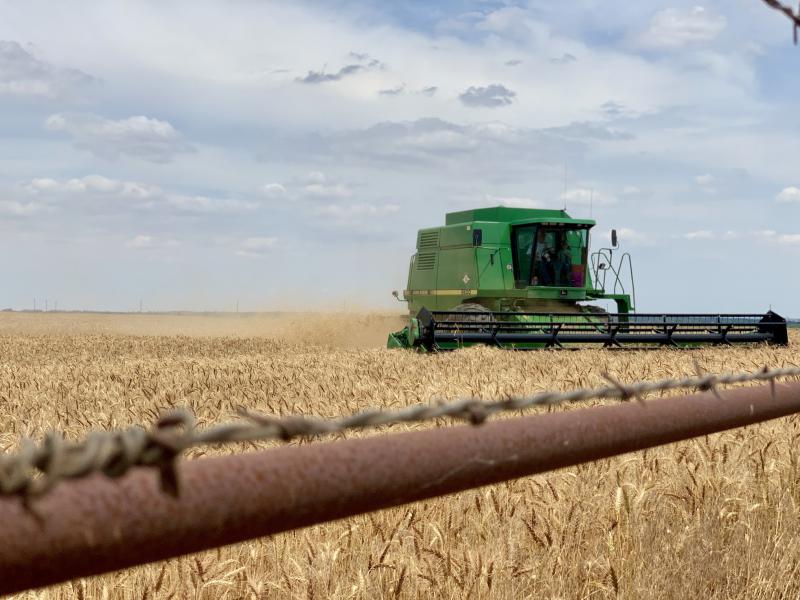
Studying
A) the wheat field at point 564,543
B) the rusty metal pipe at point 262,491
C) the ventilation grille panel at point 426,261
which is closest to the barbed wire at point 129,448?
the rusty metal pipe at point 262,491

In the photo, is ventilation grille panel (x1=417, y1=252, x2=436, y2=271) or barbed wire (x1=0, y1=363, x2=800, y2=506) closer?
barbed wire (x1=0, y1=363, x2=800, y2=506)

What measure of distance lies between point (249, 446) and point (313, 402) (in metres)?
2.34

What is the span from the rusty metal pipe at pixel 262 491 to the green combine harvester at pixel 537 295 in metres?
13.8

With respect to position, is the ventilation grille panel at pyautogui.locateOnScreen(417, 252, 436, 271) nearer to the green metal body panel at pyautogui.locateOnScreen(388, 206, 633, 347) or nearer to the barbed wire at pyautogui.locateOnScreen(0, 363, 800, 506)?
the green metal body panel at pyautogui.locateOnScreen(388, 206, 633, 347)

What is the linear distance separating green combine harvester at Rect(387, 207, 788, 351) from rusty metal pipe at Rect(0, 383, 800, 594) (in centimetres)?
1380

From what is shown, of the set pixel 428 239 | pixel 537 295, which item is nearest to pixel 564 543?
pixel 537 295

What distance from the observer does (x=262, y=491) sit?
1.01 metres

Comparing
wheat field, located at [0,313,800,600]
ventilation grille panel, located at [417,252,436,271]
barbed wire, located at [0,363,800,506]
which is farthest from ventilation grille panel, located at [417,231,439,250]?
barbed wire, located at [0,363,800,506]

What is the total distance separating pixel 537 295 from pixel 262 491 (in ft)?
55.3

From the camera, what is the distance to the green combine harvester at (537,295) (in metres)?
15.8

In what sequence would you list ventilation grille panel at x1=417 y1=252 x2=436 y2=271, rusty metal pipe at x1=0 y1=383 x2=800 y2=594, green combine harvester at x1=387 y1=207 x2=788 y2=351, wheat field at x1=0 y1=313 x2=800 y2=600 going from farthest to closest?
ventilation grille panel at x1=417 y1=252 x2=436 y2=271 < green combine harvester at x1=387 y1=207 x2=788 y2=351 < wheat field at x1=0 y1=313 x2=800 y2=600 < rusty metal pipe at x1=0 y1=383 x2=800 y2=594

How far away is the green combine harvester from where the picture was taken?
1581 cm

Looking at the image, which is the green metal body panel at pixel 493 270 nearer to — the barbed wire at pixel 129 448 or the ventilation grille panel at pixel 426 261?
the ventilation grille panel at pixel 426 261

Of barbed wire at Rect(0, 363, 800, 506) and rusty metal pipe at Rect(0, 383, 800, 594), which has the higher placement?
barbed wire at Rect(0, 363, 800, 506)
